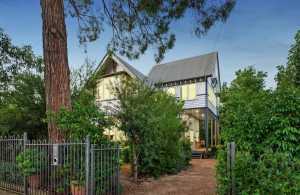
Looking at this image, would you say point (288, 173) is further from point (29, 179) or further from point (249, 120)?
point (29, 179)

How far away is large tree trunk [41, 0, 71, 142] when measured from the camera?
28.7 feet

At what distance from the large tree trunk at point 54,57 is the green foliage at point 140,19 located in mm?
2367

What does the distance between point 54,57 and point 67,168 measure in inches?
137

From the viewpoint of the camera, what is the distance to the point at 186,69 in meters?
23.2

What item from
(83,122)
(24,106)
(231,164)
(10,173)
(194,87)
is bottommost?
(10,173)

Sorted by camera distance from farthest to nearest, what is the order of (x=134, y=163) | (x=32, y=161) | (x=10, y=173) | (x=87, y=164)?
(x=134, y=163) < (x=10, y=173) < (x=32, y=161) < (x=87, y=164)

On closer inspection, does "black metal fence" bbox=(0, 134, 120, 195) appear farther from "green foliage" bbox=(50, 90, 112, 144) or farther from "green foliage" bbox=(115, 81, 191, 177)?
"green foliage" bbox=(115, 81, 191, 177)

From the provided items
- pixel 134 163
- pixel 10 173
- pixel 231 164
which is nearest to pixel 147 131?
pixel 134 163

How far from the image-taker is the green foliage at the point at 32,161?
7.62 m

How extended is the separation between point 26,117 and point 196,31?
7758 millimetres

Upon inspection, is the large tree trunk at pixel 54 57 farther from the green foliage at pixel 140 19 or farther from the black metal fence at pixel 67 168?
the green foliage at pixel 140 19

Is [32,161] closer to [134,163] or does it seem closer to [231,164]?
[134,163]

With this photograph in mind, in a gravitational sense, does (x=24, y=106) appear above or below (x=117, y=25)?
below

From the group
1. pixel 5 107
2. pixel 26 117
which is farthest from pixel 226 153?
pixel 5 107
